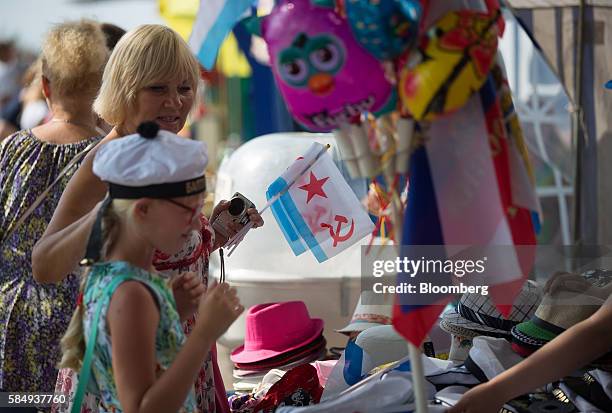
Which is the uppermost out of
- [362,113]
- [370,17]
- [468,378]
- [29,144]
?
[370,17]

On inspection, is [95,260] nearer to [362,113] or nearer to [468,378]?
[362,113]

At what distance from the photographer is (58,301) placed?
9.20ft

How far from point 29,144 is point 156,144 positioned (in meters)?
1.13

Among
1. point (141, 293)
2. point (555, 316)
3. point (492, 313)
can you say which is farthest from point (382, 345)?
point (141, 293)

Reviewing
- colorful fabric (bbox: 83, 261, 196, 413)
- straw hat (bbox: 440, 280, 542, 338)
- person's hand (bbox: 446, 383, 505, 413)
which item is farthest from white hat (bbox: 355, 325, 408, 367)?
colorful fabric (bbox: 83, 261, 196, 413)

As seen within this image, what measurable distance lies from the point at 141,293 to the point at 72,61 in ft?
4.30

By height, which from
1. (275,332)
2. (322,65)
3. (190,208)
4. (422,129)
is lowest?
(275,332)

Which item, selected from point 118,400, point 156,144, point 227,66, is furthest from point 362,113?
point 227,66

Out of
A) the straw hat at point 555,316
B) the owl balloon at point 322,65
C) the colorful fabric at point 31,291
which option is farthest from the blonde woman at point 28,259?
the straw hat at point 555,316

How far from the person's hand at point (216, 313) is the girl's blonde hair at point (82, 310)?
26cm

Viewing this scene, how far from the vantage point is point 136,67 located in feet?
7.90

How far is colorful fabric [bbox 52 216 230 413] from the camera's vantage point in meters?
2.36

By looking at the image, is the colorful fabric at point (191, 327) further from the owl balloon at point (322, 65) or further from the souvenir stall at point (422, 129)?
the owl balloon at point (322, 65)

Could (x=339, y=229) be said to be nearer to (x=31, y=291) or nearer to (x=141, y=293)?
(x=31, y=291)
